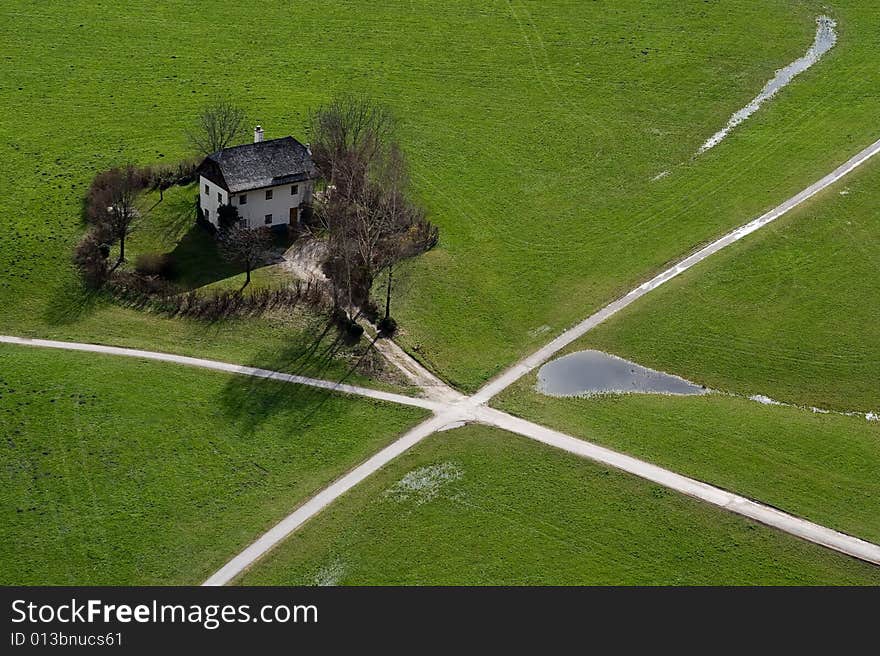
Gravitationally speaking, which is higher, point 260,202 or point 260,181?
point 260,181

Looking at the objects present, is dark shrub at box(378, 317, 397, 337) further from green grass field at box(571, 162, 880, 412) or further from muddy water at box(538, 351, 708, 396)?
green grass field at box(571, 162, 880, 412)

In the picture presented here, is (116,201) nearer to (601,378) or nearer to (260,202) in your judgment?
(260,202)

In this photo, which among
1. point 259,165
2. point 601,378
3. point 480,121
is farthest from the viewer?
point 480,121

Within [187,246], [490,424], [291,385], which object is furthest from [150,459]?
[187,246]

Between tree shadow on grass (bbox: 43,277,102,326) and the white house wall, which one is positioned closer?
tree shadow on grass (bbox: 43,277,102,326)

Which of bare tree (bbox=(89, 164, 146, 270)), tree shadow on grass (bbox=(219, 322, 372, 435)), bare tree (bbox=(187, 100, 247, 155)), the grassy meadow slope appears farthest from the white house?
tree shadow on grass (bbox=(219, 322, 372, 435))

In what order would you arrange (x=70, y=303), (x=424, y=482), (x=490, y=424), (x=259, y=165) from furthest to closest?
(x=259, y=165) → (x=70, y=303) → (x=490, y=424) → (x=424, y=482)

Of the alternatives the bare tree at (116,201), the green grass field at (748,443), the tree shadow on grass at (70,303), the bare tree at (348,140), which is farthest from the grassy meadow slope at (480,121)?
the green grass field at (748,443)

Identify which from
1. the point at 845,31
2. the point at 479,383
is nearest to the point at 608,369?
the point at 479,383

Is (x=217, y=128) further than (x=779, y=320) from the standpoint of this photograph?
Yes
